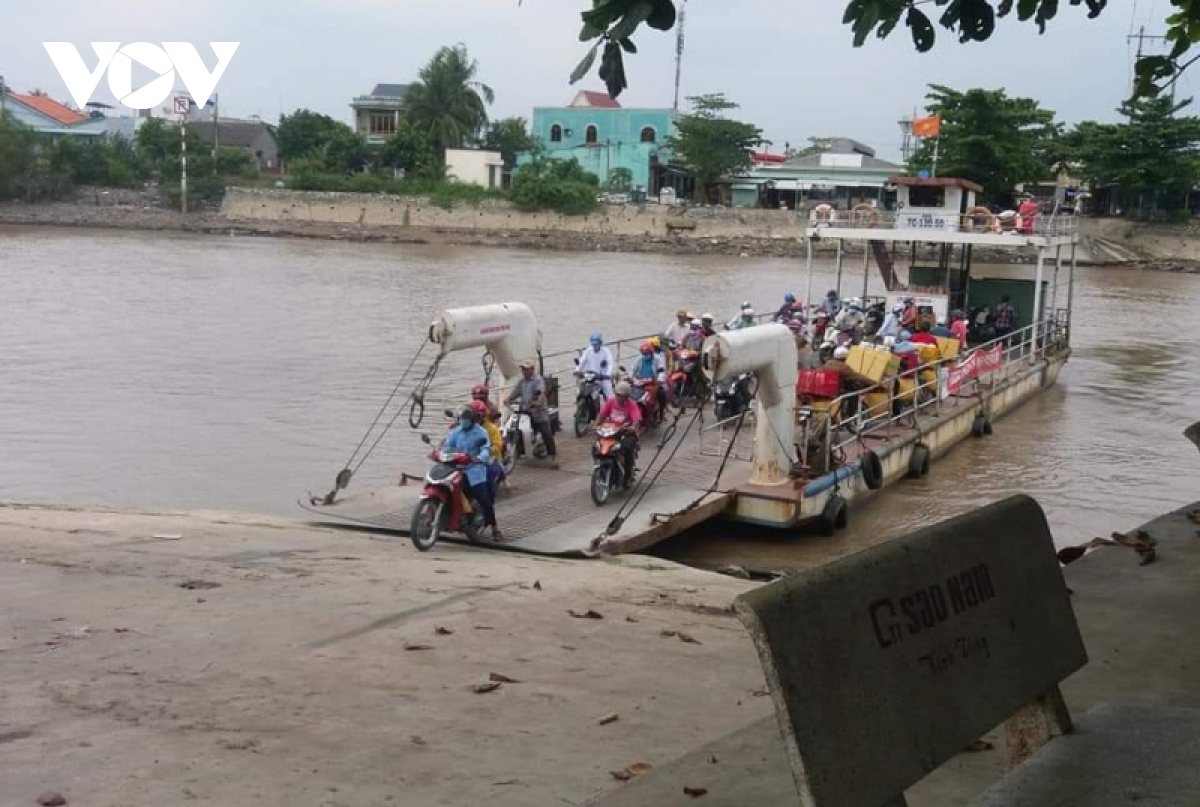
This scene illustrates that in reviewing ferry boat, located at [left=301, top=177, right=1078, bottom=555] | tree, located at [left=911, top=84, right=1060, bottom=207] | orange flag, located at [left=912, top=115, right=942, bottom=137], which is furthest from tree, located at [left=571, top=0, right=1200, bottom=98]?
tree, located at [left=911, top=84, right=1060, bottom=207]

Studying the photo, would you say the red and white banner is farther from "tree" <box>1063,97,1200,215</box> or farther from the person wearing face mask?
"tree" <box>1063,97,1200,215</box>

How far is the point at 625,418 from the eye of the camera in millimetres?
11648

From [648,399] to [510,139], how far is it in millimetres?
66185

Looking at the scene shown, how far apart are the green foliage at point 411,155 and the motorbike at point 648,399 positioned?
56916 millimetres

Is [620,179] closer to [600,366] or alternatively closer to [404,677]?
[600,366]

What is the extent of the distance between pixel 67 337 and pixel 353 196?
4107 cm

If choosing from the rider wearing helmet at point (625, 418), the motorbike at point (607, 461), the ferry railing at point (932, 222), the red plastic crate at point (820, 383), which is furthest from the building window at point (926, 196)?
the motorbike at point (607, 461)

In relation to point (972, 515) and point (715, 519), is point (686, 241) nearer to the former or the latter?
point (715, 519)

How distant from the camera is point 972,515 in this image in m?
3.04

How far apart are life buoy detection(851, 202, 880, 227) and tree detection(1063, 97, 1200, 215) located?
39.6 metres

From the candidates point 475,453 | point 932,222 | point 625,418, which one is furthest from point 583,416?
point 932,222

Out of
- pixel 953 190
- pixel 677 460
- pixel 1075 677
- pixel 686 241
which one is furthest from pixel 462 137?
pixel 1075 677

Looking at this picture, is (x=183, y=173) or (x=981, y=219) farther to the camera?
(x=183, y=173)

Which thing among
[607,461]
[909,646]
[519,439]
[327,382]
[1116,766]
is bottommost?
[327,382]
